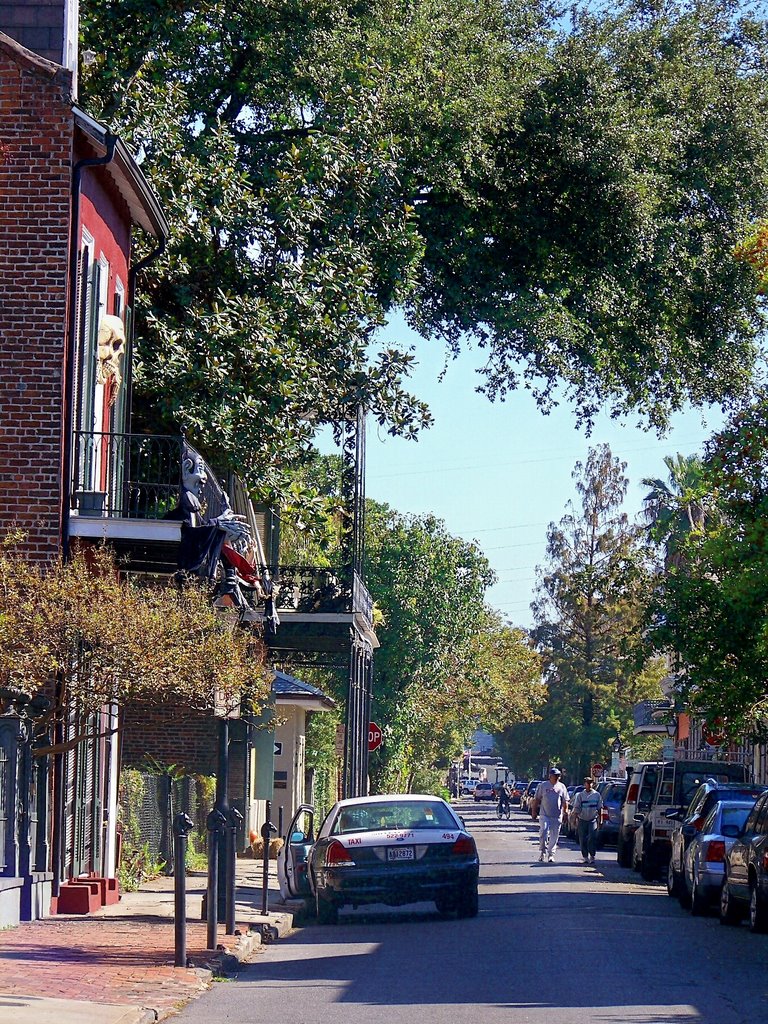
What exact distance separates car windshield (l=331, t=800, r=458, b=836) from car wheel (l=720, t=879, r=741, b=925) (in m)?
3.23

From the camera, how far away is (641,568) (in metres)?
32.2

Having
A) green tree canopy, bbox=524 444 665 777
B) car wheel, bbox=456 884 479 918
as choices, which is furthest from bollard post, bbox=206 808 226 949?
green tree canopy, bbox=524 444 665 777

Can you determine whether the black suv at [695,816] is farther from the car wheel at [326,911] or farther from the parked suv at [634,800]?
the parked suv at [634,800]

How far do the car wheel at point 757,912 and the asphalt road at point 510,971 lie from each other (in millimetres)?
144

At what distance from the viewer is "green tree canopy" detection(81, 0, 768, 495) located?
891 inches

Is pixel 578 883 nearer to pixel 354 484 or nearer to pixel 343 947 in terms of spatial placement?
pixel 354 484

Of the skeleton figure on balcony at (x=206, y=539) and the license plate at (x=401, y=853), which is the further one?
the license plate at (x=401, y=853)

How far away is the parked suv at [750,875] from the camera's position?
1722 cm

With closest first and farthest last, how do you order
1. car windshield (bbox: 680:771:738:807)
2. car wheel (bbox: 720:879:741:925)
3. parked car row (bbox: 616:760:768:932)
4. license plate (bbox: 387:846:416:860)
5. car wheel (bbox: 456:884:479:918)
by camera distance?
1. parked car row (bbox: 616:760:768:932)
2. license plate (bbox: 387:846:416:860)
3. car wheel (bbox: 456:884:479:918)
4. car wheel (bbox: 720:879:741:925)
5. car windshield (bbox: 680:771:738:807)

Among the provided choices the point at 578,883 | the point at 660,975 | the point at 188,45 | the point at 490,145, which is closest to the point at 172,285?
the point at 188,45

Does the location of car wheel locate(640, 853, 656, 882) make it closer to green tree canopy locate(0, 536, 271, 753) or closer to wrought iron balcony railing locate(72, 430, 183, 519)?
wrought iron balcony railing locate(72, 430, 183, 519)

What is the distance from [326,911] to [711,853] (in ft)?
16.3

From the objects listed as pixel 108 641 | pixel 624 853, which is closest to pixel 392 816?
pixel 108 641

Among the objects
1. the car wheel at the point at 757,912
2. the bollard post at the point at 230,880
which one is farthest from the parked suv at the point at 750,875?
the bollard post at the point at 230,880
